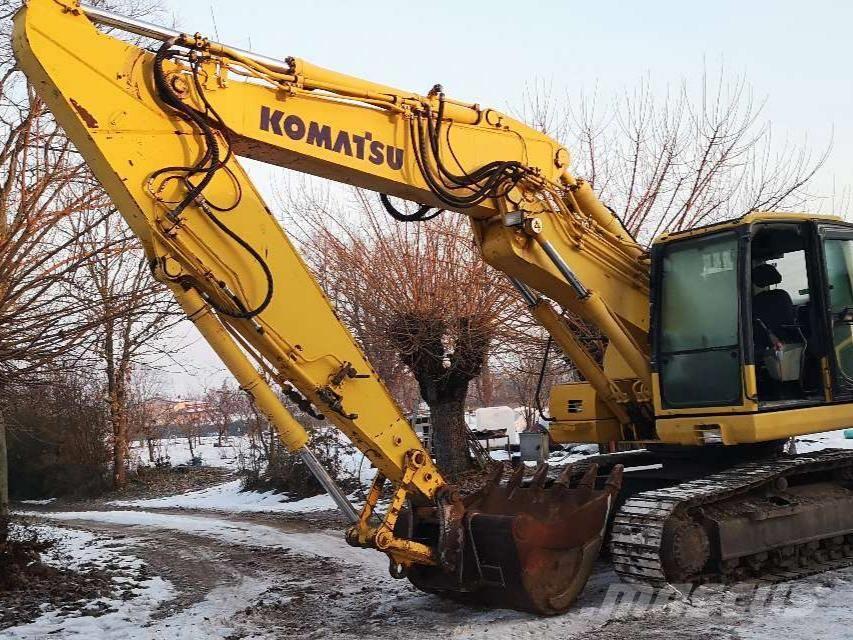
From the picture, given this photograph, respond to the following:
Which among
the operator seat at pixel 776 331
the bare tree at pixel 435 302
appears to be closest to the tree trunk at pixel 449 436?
the bare tree at pixel 435 302

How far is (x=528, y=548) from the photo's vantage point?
214 inches

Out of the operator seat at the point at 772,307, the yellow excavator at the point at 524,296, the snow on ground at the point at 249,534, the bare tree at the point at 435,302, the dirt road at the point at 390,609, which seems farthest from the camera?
the bare tree at the point at 435,302

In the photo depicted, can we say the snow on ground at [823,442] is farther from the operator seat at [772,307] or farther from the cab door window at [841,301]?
the operator seat at [772,307]

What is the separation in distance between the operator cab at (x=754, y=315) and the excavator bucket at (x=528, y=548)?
1.16 metres

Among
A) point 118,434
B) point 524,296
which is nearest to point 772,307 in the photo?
point 524,296

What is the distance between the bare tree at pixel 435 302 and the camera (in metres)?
13.4

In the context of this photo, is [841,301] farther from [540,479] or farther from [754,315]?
[540,479]

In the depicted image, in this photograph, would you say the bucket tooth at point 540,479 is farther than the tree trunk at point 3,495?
No

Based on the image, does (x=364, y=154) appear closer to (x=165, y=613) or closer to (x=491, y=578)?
(x=491, y=578)

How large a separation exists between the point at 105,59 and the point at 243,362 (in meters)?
1.95

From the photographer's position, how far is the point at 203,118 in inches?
195

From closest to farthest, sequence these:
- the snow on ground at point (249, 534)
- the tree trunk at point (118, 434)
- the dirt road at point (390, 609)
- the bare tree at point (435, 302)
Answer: the dirt road at point (390, 609) < the snow on ground at point (249, 534) < the bare tree at point (435, 302) < the tree trunk at point (118, 434)

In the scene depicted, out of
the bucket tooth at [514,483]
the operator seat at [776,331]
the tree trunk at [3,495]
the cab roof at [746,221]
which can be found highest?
the cab roof at [746,221]

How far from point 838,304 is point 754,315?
0.65 meters
